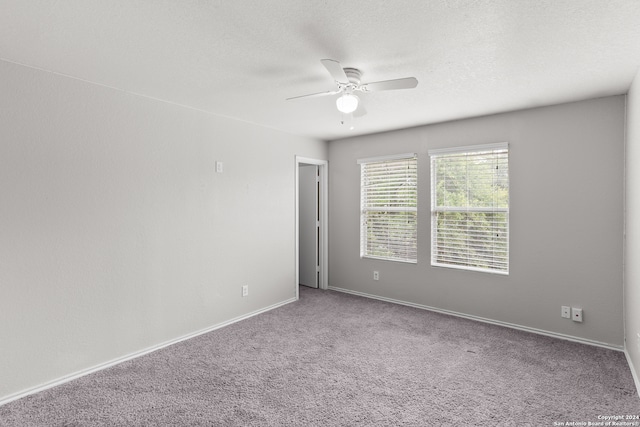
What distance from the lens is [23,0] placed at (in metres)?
1.71

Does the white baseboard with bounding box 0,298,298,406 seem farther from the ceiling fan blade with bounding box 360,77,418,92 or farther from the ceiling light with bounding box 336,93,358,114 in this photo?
the ceiling fan blade with bounding box 360,77,418,92

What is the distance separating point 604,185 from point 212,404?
3.89 meters

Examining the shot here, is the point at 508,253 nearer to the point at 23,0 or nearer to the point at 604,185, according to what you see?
the point at 604,185

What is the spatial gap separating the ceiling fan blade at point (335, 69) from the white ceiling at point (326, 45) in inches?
6.1

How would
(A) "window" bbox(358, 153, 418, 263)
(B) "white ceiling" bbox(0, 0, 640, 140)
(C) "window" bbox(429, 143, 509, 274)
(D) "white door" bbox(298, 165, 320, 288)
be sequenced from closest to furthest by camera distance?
1. (B) "white ceiling" bbox(0, 0, 640, 140)
2. (C) "window" bbox(429, 143, 509, 274)
3. (A) "window" bbox(358, 153, 418, 263)
4. (D) "white door" bbox(298, 165, 320, 288)

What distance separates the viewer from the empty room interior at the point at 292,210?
7.00 feet

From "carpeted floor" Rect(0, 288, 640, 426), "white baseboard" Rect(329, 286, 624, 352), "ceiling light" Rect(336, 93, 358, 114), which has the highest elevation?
"ceiling light" Rect(336, 93, 358, 114)

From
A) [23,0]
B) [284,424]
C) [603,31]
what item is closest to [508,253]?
[603,31]

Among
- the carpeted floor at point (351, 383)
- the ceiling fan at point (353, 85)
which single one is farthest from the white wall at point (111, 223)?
the ceiling fan at point (353, 85)

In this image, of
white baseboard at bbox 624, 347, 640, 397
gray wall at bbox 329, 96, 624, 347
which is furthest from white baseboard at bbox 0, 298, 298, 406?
white baseboard at bbox 624, 347, 640, 397

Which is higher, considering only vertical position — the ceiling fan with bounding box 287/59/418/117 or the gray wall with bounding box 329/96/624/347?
the ceiling fan with bounding box 287/59/418/117

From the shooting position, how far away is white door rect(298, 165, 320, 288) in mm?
5523

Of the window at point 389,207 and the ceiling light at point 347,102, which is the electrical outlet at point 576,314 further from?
the ceiling light at point 347,102

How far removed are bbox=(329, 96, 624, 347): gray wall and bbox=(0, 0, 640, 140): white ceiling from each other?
353 mm
